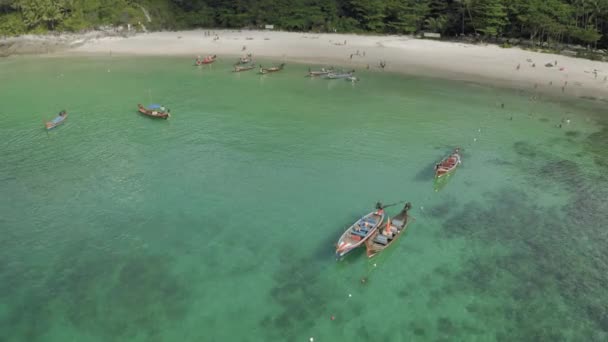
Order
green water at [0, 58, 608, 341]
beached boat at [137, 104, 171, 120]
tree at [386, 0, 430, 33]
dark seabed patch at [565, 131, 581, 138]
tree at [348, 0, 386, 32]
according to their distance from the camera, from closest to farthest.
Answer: green water at [0, 58, 608, 341], dark seabed patch at [565, 131, 581, 138], beached boat at [137, 104, 171, 120], tree at [386, 0, 430, 33], tree at [348, 0, 386, 32]

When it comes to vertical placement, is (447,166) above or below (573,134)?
above

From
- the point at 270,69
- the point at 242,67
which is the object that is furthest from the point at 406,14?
the point at 242,67

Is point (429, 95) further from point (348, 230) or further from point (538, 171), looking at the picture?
point (348, 230)

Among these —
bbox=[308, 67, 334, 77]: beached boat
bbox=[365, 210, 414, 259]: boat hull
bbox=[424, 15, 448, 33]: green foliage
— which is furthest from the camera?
bbox=[424, 15, 448, 33]: green foliage

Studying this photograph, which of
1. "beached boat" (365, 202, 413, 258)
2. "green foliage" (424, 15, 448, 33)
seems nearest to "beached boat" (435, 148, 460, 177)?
"beached boat" (365, 202, 413, 258)

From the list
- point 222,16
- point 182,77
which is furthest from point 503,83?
A: point 222,16

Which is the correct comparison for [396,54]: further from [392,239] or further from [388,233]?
[392,239]

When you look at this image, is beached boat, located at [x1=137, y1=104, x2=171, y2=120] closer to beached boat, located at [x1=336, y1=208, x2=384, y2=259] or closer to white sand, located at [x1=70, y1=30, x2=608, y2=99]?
beached boat, located at [x1=336, y1=208, x2=384, y2=259]
